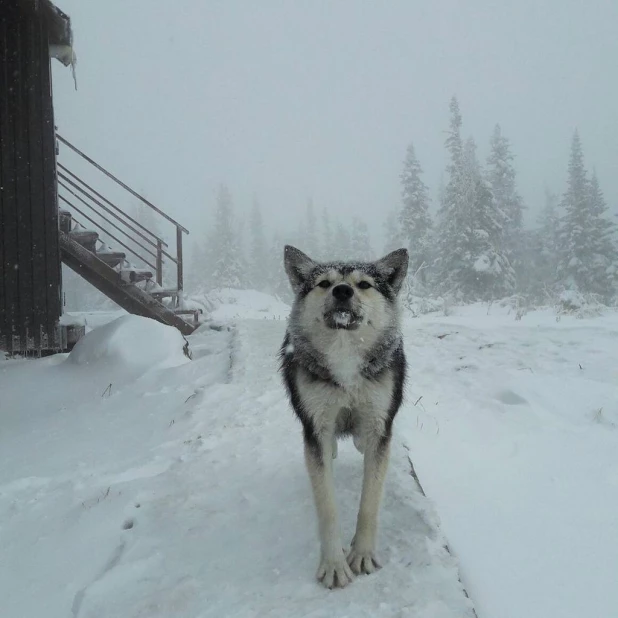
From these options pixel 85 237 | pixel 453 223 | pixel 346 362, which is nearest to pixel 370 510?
pixel 346 362

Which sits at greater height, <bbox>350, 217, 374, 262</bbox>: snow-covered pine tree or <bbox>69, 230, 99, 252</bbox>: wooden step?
<bbox>350, 217, 374, 262</bbox>: snow-covered pine tree

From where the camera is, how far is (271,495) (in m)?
3.13

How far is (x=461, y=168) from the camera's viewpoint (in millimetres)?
25172

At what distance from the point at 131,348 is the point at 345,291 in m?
4.79

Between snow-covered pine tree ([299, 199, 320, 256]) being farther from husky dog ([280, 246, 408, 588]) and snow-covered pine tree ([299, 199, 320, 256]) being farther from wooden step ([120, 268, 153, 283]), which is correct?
husky dog ([280, 246, 408, 588])

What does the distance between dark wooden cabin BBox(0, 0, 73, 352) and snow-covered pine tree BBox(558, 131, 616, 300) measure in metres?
29.1

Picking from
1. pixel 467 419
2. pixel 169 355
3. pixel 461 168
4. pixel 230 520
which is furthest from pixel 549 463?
pixel 461 168

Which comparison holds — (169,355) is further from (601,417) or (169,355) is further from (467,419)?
(601,417)

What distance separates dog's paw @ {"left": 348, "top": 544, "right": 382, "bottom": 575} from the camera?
2.35 meters

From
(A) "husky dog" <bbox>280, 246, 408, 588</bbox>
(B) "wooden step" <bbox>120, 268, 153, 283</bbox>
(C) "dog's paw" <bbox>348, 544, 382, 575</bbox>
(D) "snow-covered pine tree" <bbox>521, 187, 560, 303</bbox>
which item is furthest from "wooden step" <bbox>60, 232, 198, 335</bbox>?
(D) "snow-covered pine tree" <bbox>521, 187, 560, 303</bbox>

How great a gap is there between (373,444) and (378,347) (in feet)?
1.94

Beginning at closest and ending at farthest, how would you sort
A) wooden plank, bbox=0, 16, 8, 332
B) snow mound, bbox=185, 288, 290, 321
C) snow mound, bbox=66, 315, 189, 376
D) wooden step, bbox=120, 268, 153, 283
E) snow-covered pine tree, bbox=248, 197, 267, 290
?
snow mound, bbox=66, 315, 189, 376 → wooden plank, bbox=0, 16, 8, 332 → wooden step, bbox=120, 268, 153, 283 → snow mound, bbox=185, 288, 290, 321 → snow-covered pine tree, bbox=248, 197, 267, 290

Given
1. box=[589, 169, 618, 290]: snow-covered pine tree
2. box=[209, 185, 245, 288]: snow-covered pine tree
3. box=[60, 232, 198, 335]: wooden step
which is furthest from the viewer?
box=[209, 185, 245, 288]: snow-covered pine tree

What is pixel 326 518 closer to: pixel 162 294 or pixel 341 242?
pixel 162 294
